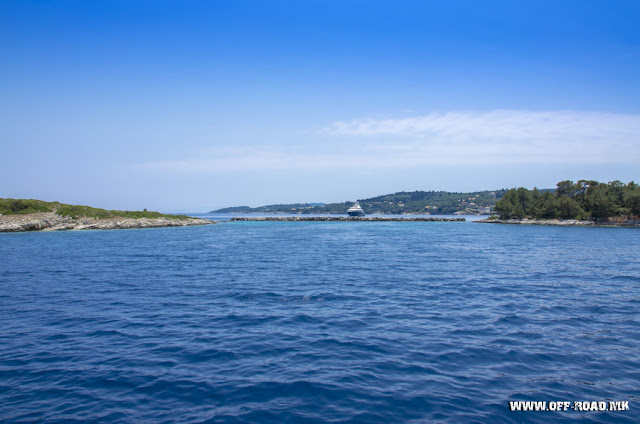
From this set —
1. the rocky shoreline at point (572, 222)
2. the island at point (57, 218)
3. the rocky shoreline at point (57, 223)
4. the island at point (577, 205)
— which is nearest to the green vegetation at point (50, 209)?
the island at point (57, 218)

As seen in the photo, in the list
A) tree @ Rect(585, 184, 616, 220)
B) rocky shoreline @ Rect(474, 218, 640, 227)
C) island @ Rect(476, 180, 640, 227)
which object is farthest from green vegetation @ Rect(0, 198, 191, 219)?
tree @ Rect(585, 184, 616, 220)

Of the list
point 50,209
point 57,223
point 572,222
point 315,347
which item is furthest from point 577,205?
point 50,209

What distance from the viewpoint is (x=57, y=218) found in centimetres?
9181

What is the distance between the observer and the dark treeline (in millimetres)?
120000

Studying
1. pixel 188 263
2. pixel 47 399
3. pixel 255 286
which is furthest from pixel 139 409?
pixel 188 263

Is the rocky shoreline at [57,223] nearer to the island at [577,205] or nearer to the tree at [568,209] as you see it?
the island at [577,205]

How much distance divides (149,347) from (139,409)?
485cm

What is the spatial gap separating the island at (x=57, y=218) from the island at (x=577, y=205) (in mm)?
135319

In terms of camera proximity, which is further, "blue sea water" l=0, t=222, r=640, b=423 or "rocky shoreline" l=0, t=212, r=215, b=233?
"rocky shoreline" l=0, t=212, r=215, b=233

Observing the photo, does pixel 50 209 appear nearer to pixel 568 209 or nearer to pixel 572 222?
pixel 572 222

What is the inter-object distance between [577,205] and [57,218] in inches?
6316

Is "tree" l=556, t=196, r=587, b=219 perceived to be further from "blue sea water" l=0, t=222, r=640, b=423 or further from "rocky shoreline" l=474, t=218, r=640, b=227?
"blue sea water" l=0, t=222, r=640, b=423

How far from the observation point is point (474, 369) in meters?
12.2

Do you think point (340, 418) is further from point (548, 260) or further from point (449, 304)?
point (548, 260)
